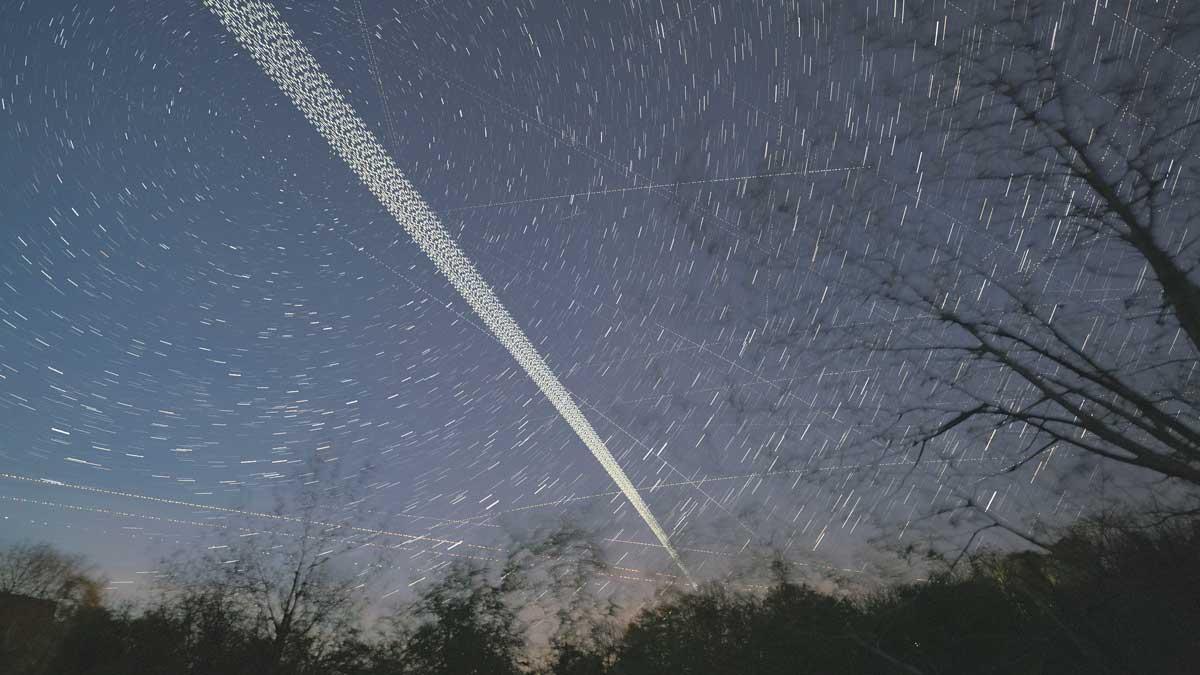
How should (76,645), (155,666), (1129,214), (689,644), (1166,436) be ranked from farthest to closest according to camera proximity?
1. (689,644)
2. (76,645)
3. (155,666)
4. (1129,214)
5. (1166,436)

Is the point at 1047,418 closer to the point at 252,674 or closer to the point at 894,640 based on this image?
the point at 894,640

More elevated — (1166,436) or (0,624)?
(1166,436)

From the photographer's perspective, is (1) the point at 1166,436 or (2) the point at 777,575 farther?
(2) the point at 777,575

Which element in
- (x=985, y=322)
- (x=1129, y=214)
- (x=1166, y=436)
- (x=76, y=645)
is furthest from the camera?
(x=76, y=645)

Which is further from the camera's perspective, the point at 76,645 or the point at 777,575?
the point at 777,575

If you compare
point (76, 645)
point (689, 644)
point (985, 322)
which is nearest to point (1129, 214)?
point (985, 322)

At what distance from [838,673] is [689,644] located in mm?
10480

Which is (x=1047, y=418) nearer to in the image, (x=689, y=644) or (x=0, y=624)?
(x=689, y=644)

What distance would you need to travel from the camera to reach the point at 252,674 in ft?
79.8

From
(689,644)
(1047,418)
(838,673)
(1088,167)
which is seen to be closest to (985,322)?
(1047,418)

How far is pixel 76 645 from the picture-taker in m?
25.8

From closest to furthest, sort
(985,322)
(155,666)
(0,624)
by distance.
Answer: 1. (985,322)
2. (155,666)
3. (0,624)

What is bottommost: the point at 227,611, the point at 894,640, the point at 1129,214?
the point at 227,611

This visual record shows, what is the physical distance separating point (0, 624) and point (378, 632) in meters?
17.9
